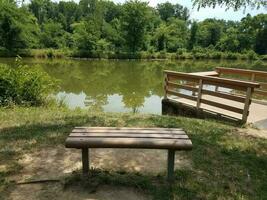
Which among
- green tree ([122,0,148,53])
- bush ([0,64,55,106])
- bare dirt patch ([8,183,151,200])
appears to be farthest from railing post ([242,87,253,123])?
green tree ([122,0,148,53])

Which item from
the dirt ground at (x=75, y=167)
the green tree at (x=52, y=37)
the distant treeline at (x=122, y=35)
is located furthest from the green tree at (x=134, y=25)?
the dirt ground at (x=75, y=167)

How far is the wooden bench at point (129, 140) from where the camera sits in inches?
129

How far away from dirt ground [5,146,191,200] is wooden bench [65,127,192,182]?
0.38 meters

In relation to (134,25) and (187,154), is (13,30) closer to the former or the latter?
(134,25)

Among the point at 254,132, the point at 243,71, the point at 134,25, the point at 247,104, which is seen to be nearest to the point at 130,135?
the point at 254,132

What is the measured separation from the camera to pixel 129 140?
130 inches

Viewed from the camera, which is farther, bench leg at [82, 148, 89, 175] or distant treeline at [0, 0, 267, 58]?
distant treeline at [0, 0, 267, 58]

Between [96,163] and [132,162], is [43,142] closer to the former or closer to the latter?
[96,163]

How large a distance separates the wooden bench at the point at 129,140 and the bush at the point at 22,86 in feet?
16.7

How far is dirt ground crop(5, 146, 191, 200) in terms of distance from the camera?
3226 millimetres

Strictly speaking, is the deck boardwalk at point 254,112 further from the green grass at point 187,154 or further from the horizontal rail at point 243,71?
the green grass at point 187,154

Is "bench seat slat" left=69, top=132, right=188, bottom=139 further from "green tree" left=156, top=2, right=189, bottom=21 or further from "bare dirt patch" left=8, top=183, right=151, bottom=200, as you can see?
"green tree" left=156, top=2, right=189, bottom=21

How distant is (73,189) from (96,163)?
694mm

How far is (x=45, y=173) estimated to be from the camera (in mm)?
3713
